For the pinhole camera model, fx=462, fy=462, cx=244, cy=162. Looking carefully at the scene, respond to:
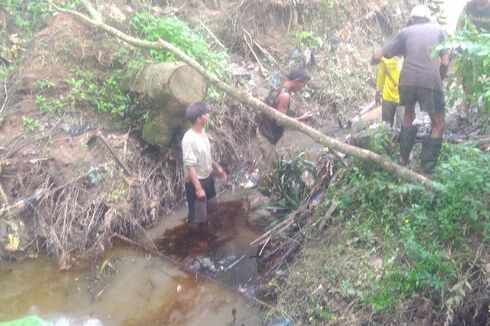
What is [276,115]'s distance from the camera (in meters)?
5.31

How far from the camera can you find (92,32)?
6.91 metres

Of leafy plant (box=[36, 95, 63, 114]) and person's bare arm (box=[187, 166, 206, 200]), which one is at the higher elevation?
leafy plant (box=[36, 95, 63, 114])

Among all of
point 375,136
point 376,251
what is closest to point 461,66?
point 375,136

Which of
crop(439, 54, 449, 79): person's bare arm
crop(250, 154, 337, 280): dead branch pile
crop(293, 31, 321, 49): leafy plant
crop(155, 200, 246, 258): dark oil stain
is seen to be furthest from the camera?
crop(293, 31, 321, 49): leafy plant

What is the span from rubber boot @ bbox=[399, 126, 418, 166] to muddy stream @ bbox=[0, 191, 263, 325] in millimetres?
1947

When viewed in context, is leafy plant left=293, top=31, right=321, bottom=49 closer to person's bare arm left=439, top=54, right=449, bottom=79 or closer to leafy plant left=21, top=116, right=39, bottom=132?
person's bare arm left=439, top=54, right=449, bottom=79

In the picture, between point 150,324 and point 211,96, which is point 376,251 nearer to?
point 150,324

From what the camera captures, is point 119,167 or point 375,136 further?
point 119,167

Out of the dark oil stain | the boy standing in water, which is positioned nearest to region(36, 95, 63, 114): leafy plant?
the boy standing in water

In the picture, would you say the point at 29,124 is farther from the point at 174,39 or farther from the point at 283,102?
the point at 283,102

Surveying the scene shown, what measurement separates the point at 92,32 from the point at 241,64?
284 cm

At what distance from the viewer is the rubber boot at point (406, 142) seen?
15.3ft

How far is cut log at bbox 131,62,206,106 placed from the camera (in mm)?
5566

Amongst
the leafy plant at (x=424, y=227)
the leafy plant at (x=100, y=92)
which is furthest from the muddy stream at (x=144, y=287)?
the leafy plant at (x=100, y=92)
